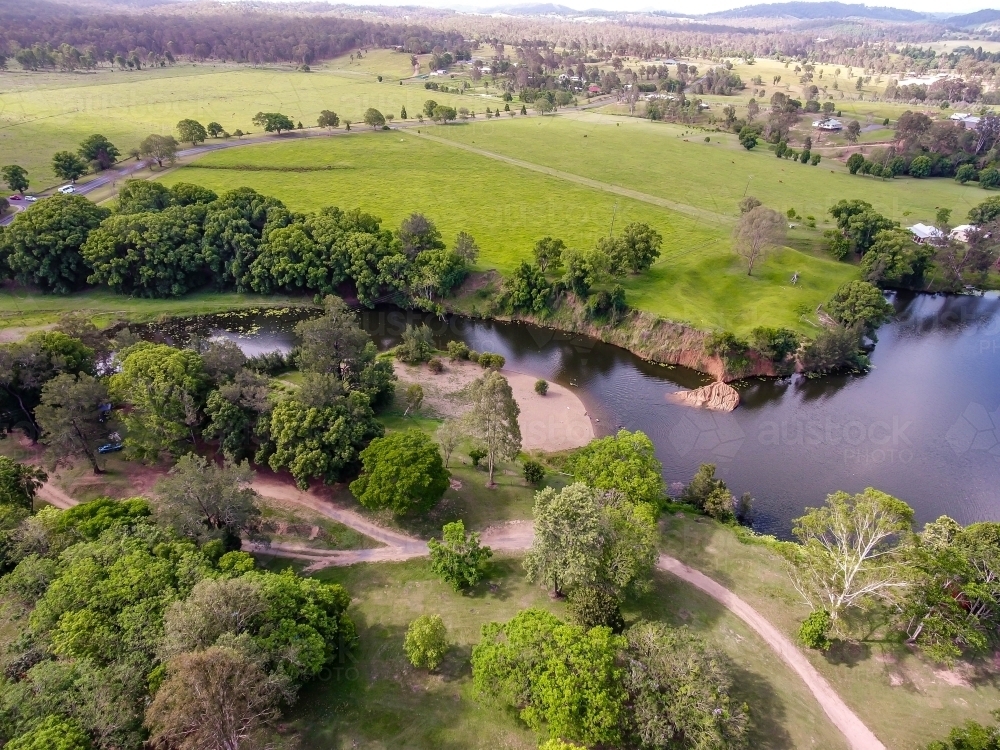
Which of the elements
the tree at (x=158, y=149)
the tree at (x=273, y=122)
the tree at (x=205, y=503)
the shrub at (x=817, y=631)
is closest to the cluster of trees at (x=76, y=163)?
the tree at (x=158, y=149)

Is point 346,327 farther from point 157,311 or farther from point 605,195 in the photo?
point 605,195

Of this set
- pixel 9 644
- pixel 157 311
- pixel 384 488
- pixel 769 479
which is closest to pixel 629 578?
pixel 384 488

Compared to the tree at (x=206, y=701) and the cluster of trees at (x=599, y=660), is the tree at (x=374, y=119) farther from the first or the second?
the tree at (x=206, y=701)

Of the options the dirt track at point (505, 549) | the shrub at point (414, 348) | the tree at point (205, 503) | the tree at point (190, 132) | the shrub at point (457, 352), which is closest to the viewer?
the dirt track at point (505, 549)

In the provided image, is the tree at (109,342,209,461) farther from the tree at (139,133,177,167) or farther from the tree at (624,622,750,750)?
the tree at (139,133,177,167)

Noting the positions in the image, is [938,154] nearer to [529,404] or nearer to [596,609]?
[529,404]

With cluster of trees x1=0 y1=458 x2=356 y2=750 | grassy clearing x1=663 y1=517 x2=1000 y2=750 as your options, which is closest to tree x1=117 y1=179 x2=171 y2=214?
cluster of trees x1=0 y1=458 x2=356 y2=750
